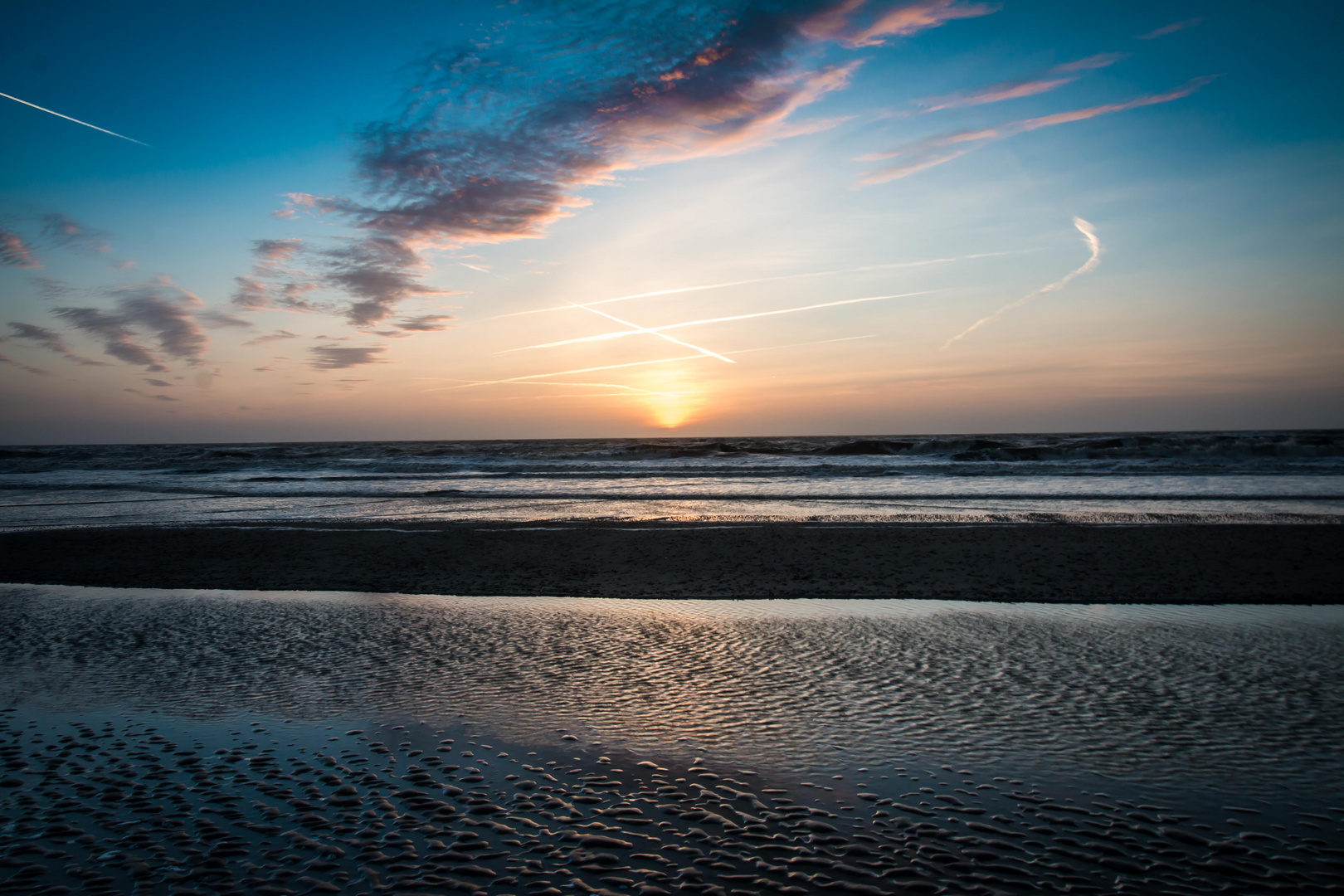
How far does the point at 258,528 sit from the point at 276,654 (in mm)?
10213

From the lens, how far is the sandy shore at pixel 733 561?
28.1 feet

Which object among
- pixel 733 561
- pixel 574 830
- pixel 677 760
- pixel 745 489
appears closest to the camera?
pixel 574 830

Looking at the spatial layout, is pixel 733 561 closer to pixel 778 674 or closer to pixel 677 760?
pixel 778 674

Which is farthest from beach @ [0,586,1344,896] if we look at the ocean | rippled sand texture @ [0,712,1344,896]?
the ocean

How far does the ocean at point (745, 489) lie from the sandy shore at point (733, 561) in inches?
100

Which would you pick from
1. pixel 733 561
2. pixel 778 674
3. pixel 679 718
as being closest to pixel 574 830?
pixel 679 718

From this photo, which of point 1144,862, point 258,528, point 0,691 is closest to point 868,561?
point 1144,862

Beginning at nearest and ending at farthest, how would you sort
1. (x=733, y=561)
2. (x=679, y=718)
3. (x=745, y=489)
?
(x=679, y=718)
(x=733, y=561)
(x=745, y=489)

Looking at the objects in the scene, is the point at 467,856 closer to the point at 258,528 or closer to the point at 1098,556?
the point at 1098,556

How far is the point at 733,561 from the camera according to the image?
10.5 meters

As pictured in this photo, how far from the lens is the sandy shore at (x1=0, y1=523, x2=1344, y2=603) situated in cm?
856

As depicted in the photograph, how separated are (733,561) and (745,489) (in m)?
14.8

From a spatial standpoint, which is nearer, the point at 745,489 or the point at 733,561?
the point at 733,561

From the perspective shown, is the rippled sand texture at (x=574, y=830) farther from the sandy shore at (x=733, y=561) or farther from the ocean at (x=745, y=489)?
the ocean at (x=745, y=489)
